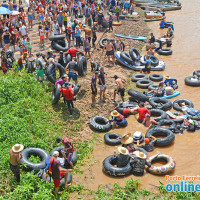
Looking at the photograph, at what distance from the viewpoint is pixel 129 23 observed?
3259 centimetres

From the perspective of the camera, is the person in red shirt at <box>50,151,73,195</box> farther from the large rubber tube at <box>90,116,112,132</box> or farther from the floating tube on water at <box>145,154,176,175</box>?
the large rubber tube at <box>90,116,112,132</box>

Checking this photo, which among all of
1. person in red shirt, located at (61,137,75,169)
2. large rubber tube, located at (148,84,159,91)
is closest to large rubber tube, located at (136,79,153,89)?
large rubber tube, located at (148,84,159,91)

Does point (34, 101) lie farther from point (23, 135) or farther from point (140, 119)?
point (140, 119)

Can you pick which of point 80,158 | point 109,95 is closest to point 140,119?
point 109,95

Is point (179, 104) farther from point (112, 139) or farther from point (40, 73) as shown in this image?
point (40, 73)

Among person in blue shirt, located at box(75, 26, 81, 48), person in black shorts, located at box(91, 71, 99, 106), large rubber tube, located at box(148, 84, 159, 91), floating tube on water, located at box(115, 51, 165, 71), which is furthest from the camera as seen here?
person in blue shirt, located at box(75, 26, 81, 48)

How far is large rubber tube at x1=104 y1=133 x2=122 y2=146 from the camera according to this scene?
12227 millimetres

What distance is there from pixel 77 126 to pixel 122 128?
219cm

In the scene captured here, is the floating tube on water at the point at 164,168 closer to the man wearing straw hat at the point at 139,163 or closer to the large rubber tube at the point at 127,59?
the man wearing straw hat at the point at 139,163

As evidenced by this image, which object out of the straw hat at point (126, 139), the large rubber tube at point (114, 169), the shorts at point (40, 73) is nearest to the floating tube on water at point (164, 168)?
the large rubber tube at point (114, 169)

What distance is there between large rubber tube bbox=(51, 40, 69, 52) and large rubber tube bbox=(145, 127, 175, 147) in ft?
34.2

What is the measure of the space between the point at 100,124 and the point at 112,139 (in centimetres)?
142

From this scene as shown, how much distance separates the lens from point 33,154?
1095 cm

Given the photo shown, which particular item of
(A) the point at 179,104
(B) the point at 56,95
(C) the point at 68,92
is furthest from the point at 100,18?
(C) the point at 68,92
